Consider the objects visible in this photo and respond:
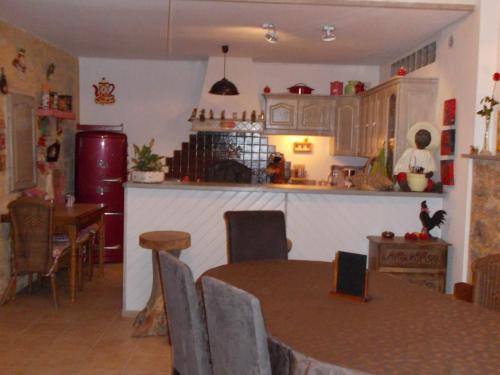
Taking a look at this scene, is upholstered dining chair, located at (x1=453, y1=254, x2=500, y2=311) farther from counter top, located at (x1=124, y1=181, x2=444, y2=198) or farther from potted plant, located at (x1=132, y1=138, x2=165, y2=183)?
potted plant, located at (x1=132, y1=138, x2=165, y2=183)

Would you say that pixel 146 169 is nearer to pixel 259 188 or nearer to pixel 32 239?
pixel 259 188

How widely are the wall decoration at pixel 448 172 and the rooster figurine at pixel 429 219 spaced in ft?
0.84

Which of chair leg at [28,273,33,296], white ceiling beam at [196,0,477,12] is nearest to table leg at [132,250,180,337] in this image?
chair leg at [28,273,33,296]

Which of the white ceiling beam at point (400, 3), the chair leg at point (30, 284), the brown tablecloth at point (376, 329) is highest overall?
the white ceiling beam at point (400, 3)

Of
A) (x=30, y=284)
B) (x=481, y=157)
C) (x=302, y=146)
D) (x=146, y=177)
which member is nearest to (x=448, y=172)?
(x=481, y=157)

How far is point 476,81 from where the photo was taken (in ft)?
13.6

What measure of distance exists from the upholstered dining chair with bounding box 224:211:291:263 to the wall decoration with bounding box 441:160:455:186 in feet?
5.84

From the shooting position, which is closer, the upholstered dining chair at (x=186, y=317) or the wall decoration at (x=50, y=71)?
the upholstered dining chair at (x=186, y=317)

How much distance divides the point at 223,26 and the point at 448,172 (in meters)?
2.37

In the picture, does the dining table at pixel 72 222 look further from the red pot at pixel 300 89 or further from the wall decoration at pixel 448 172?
the wall decoration at pixel 448 172

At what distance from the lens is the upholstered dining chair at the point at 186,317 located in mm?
2095

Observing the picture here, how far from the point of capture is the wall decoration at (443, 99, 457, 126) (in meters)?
4.57

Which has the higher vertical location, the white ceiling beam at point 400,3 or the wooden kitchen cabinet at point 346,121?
the white ceiling beam at point 400,3

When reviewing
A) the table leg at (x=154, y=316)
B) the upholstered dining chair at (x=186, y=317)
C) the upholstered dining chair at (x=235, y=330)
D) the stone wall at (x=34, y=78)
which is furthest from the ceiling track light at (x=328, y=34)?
the upholstered dining chair at (x=235, y=330)
